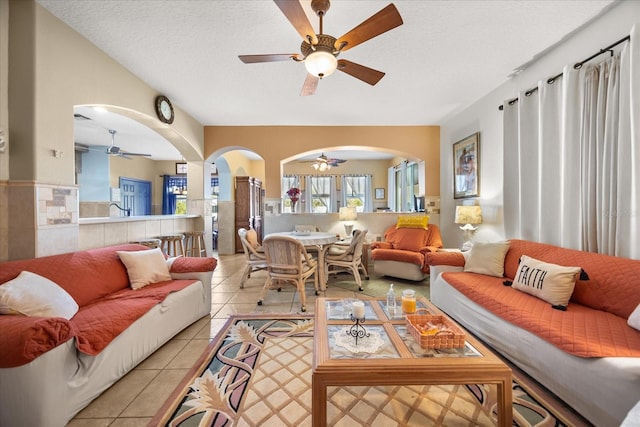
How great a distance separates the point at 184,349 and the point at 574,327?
281cm

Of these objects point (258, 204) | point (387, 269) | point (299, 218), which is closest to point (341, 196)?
point (258, 204)

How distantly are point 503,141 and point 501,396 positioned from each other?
10.6 feet

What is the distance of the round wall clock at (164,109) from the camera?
375 cm

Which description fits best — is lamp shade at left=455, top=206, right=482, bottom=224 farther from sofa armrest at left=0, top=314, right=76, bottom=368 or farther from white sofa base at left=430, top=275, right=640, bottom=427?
sofa armrest at left=0, top=314, right=76, bottom=368

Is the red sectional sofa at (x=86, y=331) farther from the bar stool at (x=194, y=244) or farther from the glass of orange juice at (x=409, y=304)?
the glass of orange juice at (x=409, y=304)

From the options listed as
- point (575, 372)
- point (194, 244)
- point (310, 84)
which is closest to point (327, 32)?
point (310, 84)

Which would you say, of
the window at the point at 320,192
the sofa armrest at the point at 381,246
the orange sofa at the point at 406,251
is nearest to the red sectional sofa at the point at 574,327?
the orange sofa at the point at 406,251

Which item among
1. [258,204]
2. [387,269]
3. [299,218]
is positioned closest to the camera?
[387,269]

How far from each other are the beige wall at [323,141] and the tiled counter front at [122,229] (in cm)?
169

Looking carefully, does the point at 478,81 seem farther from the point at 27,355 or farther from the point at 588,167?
the point at 27,355

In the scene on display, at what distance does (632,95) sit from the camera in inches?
77.8

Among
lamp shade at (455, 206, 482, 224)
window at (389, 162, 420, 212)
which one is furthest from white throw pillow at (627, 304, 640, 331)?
window at (389, 162, 420, 212)

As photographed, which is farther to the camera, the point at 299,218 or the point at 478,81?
the point at 299,218

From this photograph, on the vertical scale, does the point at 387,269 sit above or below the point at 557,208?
below
